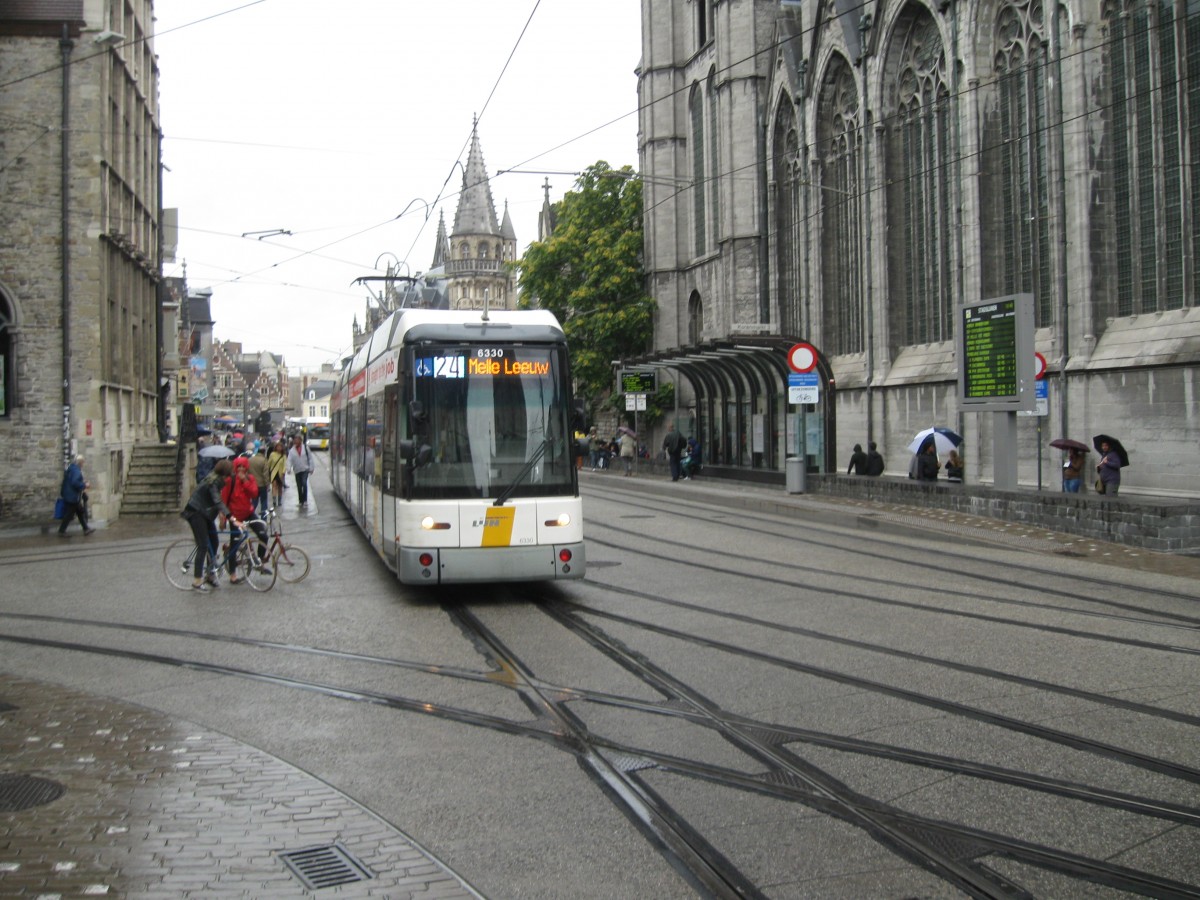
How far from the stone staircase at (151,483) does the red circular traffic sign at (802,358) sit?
47.1 feet

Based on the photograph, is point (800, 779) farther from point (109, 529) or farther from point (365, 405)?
point (109, 529)

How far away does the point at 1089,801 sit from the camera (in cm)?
535

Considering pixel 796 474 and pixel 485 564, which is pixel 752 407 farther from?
pixel 485 564

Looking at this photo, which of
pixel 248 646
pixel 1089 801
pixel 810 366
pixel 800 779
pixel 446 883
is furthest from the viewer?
pixel 810 366

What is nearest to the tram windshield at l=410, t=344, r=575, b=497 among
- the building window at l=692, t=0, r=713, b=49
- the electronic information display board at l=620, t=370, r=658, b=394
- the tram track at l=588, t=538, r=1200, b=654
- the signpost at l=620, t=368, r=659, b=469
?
the tram track at l=588, t=538, r=1200, b=654

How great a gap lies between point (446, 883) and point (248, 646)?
6.10 m

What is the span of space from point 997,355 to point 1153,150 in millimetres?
8287

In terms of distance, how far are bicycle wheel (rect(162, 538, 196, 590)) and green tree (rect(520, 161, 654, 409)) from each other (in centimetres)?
3849

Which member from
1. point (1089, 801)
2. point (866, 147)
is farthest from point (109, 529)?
point (866, 147)

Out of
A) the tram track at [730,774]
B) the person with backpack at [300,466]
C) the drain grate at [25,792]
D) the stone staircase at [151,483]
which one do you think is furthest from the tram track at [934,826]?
the stone staircase at [151,483]

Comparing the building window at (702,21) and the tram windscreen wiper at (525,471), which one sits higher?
the building window at (702,21)

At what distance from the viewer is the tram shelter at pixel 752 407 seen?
92.1ft

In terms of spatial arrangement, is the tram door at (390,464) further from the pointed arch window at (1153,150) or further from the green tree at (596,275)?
the green tree at (596,275)

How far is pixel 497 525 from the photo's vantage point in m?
11.8
